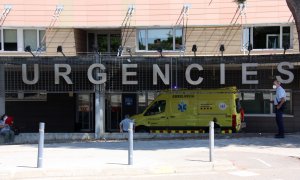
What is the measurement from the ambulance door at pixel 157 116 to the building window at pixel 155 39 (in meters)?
4.41

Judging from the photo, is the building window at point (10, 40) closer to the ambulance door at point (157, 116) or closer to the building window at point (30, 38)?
the building window at point (30, 38)

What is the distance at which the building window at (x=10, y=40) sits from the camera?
2462cm

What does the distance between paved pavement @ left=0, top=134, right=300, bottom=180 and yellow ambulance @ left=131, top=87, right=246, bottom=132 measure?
4859 mm

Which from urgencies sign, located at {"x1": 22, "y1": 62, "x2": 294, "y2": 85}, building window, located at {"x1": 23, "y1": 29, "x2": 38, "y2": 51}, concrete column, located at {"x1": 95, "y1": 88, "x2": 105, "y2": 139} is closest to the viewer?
concrete column, located at {"x1": 95, "y1": 88, "x2": 105, "y2": 139}

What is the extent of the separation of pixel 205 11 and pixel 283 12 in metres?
3.66

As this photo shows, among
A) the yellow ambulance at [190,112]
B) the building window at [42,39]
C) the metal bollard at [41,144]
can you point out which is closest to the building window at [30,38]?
the building window at [42,39]

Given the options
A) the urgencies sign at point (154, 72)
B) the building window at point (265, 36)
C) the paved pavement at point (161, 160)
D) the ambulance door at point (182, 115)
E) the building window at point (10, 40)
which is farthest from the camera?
the building window at point (10, 40)

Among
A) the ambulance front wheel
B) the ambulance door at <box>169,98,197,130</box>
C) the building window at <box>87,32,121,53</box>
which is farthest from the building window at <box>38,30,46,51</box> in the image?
the ambulance door at <box>169,98,197,130</box>

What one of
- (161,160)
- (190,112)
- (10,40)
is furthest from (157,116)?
(161,160)

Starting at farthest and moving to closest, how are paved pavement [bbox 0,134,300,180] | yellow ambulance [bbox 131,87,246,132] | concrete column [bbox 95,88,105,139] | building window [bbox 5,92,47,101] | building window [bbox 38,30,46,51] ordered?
building window [bbox 5,92,47,101], building window [bbox 38,30,46,51], yellow ambulance [bbox 131,87,246,132], concrete column [bbox 95,88,105,139], paved pavement [bbox 0,134,300,180]

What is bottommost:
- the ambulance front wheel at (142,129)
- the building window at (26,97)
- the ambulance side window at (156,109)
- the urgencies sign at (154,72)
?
the ambulance front wheel at (142,129)

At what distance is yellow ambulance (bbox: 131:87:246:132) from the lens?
20375 millimetres

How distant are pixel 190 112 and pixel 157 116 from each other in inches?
55.0

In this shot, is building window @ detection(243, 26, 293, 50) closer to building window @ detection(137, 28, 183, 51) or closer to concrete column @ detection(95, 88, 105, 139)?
building window @ detection(137, 28, 183, 51)
